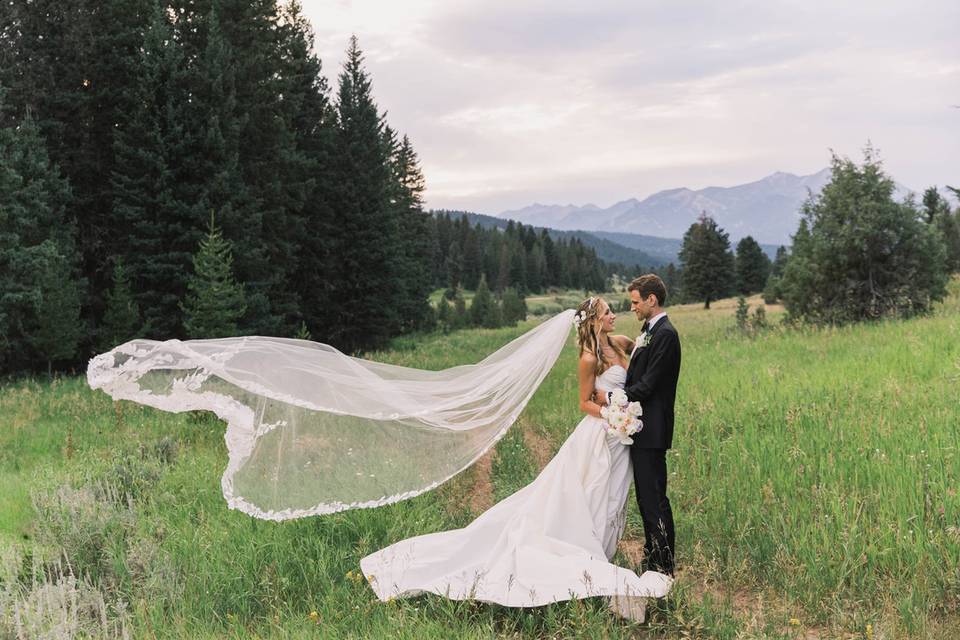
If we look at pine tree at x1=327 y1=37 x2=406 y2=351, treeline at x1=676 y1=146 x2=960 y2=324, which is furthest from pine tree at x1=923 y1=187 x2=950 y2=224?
pine tree at x1=327 y1=37 x2=406 y2=351

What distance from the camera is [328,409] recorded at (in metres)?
6.51

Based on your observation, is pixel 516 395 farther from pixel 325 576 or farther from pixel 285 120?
pixel 285 120

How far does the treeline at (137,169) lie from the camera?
72.0 feet

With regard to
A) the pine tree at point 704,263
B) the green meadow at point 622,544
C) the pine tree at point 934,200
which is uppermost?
the pine tree at point 934,200

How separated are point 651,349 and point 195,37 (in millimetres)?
30497

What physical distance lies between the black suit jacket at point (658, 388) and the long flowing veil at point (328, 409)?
1299 mm

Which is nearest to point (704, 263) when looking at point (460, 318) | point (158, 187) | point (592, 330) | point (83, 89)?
point (460, 318)

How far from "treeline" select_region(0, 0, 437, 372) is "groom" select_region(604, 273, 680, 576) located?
671 inches

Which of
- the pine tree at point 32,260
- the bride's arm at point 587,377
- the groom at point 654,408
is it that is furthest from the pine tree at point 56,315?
the groom at point 654,408

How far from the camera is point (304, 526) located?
21.2 feet

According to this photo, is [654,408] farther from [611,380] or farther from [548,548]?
[548,548]

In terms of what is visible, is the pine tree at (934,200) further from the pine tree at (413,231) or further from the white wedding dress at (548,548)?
the white wedding dress at (548,548)

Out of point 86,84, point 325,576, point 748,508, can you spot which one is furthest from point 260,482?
point 86,84

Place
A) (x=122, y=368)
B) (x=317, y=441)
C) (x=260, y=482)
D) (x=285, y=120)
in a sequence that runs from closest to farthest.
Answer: (x=260, y=482) → (x=317, y=441) → (x=122, y=368) → (x=285, y=120)
